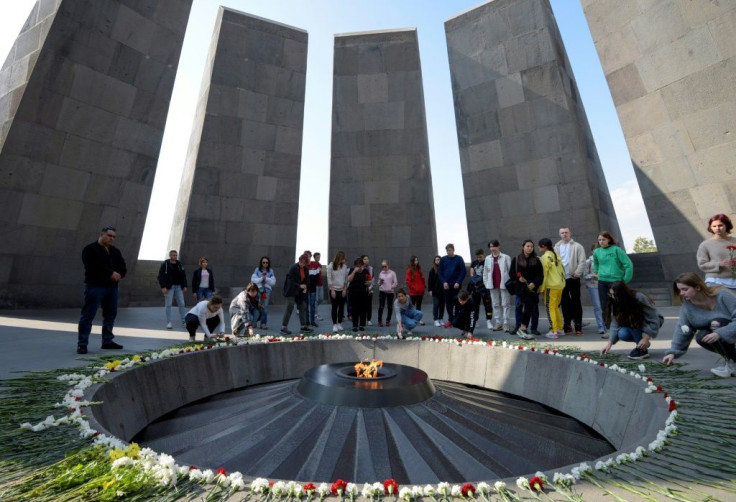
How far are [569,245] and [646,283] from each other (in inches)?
215

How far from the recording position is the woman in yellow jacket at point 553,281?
8164 millimetres

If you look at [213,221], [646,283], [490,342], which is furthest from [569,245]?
[213,221]

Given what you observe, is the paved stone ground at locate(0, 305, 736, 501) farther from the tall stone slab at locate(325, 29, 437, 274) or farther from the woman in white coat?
the tall stone slab at locate(325, 29, 437, 274)

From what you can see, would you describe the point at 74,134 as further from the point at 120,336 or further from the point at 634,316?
the point at 634,316

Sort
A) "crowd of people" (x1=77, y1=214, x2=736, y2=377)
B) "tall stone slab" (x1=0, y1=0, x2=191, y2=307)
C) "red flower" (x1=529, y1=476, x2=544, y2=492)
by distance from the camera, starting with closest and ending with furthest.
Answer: "red flower" (x1=529, y1=476, x2=544, y2=492) → "crowd of people" (x1=77, y1=214, x2=736, y2=377) → "tall stone slab" (x1=0, y1=0, x2=191, y2=307)

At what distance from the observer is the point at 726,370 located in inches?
183

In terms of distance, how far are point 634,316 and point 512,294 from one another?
270 cm

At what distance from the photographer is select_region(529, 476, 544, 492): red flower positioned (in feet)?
8.15

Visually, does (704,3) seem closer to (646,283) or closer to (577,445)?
(646,283)

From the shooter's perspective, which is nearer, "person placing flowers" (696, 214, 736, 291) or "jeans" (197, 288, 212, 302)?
"person placing flowers" (696, 214, 736, 291)

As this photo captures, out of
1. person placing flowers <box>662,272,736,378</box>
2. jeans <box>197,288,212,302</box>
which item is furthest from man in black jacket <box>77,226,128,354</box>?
person placing flowers <box>662,272,736,378</box>

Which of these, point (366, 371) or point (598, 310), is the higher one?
point (598, 310)

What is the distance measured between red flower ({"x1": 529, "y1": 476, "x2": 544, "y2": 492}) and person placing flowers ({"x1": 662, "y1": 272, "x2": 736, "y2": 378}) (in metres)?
3.17

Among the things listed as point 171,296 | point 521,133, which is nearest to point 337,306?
point 171,296
